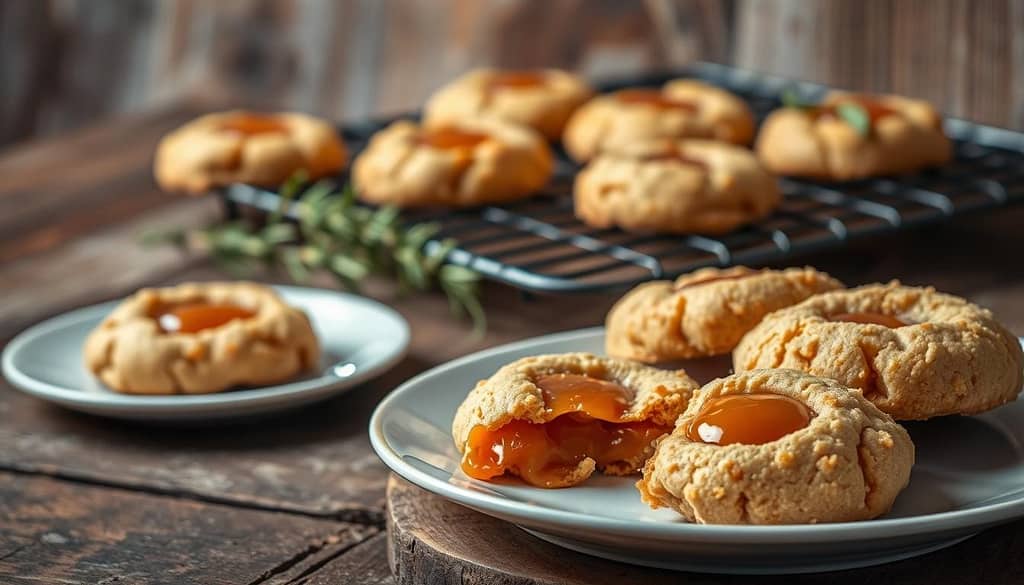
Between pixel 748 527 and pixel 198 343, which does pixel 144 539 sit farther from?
pixel 748 527

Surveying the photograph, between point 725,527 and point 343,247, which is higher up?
point 725,527

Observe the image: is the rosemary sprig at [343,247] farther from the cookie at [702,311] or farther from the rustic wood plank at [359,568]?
the rustic wood plank at [359,568]

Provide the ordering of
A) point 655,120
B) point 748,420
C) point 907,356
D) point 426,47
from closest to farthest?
point 748,420 → point 907,356 → point 655,120 → point 426,47

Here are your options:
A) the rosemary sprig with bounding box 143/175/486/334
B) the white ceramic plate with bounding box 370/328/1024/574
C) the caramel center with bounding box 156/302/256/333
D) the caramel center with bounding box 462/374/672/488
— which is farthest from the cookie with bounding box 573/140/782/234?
the caramel center with bounding box 462/374/672/488

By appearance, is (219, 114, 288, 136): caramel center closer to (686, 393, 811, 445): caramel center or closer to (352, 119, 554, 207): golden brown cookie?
(352, 119, 554, 207): golden brown cookie

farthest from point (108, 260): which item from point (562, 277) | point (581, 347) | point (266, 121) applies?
point (581, 347)

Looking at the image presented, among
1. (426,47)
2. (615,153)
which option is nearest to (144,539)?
(615,153)
